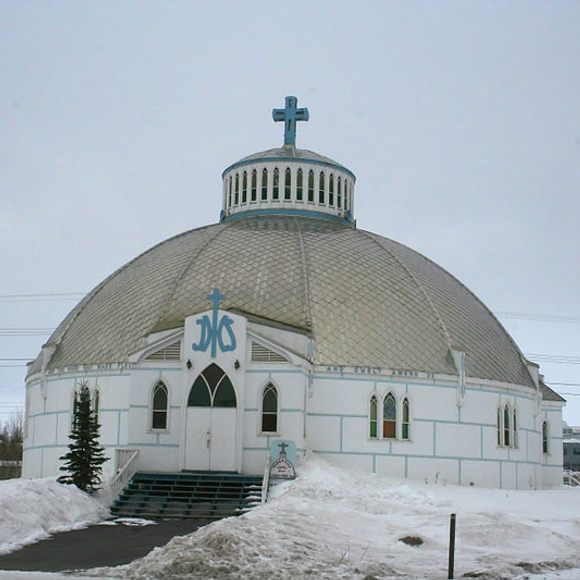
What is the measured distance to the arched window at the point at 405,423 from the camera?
38.4 meters

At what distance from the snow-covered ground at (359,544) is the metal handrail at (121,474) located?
4.22 m

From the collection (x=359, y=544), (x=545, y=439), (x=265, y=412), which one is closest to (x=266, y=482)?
(x=265, y=412)

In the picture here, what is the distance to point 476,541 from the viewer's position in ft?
73.2

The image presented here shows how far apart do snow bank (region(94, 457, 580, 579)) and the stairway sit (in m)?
1.55

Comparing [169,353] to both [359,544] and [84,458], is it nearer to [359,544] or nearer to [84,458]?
[84,458]

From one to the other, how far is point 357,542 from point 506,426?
832 inches

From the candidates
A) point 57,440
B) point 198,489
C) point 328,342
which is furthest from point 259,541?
point 57,440

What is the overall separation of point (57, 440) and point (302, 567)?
23.9 m

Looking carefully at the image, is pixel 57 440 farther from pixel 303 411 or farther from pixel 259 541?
pixel 259 541

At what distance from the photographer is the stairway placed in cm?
2980

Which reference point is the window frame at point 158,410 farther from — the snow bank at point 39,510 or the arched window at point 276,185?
the arched window at point 276,185

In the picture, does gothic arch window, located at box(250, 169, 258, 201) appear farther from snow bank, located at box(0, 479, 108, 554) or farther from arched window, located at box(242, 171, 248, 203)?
snow bank, located at box(0, 479, 108, 554)

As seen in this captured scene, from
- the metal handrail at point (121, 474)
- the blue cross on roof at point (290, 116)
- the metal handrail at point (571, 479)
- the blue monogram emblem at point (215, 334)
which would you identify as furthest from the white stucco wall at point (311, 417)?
the blue cross on roof at point (290, 116)

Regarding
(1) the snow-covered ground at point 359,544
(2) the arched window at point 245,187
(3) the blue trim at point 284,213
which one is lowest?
(1) the snow-covered ground at point 359,544
